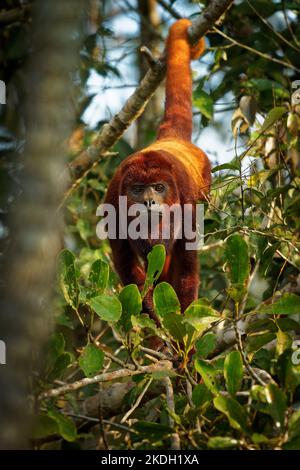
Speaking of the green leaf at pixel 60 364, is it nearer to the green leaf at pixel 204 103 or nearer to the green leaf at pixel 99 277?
the green leaf at pixel 99 277

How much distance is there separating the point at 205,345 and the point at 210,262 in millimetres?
3590

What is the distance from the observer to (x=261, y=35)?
22.6 ft

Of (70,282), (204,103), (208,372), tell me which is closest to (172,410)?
(208,372)

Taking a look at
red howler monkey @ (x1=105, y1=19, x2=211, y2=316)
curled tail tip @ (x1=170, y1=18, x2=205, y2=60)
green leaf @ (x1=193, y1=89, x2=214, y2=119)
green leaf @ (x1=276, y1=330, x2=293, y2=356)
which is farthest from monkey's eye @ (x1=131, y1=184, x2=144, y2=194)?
green leaf @ (x1=276, y1=330, x2=293, y2=356)

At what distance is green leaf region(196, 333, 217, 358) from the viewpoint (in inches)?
140

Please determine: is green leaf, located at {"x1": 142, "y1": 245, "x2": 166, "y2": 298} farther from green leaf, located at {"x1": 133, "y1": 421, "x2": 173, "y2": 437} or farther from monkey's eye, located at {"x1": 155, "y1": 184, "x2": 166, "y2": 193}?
monkey's eye, located at {"x1": 155, "y1": 184, "x2": 166, "y2": 193}

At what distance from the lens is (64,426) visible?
3.20 m

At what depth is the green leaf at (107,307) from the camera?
3.42 m

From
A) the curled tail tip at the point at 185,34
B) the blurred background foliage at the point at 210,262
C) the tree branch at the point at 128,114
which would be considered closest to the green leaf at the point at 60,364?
the blurred background foliage at the point at 210,262

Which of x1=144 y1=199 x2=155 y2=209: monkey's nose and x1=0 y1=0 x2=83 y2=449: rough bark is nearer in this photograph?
x1=0 y1=0 x2=83 y2=449: rough bark

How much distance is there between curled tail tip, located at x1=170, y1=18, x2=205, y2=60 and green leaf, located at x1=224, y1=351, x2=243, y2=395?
4.03m

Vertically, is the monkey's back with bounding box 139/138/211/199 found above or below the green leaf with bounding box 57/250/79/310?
above
